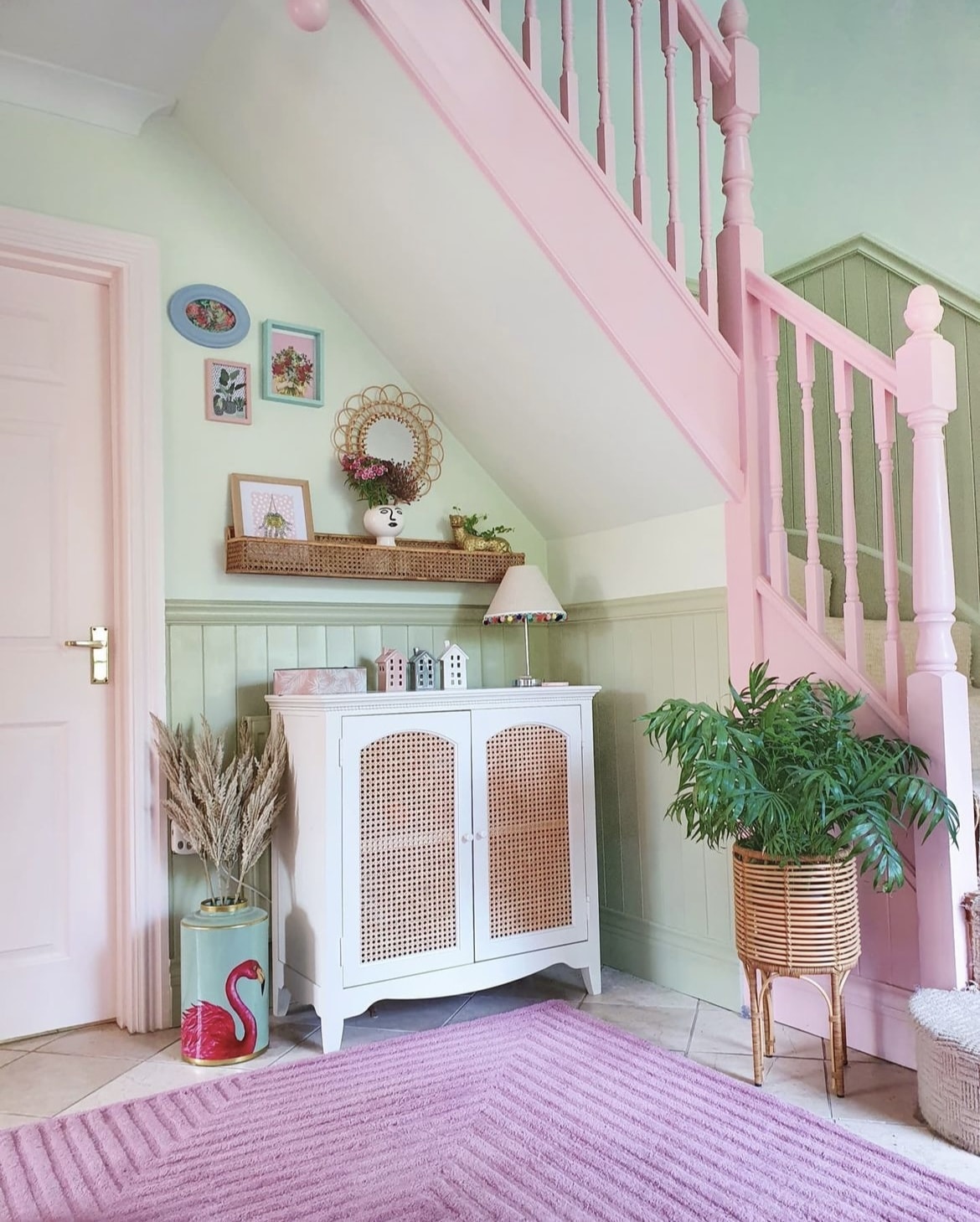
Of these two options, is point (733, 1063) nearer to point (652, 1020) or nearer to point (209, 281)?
point (652, 1020)

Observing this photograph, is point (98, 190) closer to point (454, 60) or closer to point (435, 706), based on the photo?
point (454, 60)

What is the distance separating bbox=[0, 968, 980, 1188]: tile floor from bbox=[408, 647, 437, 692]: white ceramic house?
88cm

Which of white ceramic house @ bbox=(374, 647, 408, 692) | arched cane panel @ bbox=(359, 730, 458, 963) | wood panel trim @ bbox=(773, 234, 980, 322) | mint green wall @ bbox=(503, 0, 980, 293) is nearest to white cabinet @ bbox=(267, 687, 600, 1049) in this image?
arched cane panel @ bbox=(359, 730, 458, 963)

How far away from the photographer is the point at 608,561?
3.11 metres

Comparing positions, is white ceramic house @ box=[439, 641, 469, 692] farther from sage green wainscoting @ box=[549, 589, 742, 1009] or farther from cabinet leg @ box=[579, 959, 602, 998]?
cabinet leg @ box=[579, 959, 602, 998]

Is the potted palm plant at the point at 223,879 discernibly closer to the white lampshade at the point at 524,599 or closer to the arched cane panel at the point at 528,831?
the arched cane panel at the point at 528,831

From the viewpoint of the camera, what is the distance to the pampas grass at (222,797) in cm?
245

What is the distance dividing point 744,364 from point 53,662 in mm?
2027

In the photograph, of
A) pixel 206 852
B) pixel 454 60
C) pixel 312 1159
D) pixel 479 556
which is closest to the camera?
pixel 312 1159

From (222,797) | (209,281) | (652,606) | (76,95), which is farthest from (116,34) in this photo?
(652,606)

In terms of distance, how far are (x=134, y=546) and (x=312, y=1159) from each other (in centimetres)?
157

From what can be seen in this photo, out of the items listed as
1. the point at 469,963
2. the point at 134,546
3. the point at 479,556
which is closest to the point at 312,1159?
the point at 469,963

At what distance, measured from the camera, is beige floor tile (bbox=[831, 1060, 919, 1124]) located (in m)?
1.95

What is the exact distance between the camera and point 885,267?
3.30 meters
